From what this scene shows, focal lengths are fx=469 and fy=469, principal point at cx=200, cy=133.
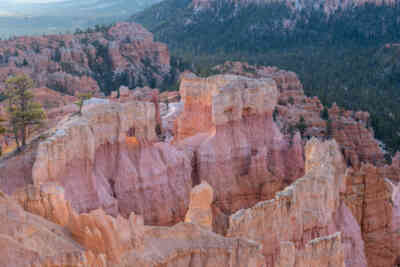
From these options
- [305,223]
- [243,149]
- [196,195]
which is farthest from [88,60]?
[305,223]

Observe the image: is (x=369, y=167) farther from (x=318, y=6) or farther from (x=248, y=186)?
(x=318, y=6)

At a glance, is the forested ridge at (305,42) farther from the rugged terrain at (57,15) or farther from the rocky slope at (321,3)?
the rugged terrain at (57,15)

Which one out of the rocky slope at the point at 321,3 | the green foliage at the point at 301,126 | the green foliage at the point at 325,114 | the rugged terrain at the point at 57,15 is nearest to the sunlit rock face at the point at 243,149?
the green foliage at the point at 301,126

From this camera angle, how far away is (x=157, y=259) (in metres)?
8.78

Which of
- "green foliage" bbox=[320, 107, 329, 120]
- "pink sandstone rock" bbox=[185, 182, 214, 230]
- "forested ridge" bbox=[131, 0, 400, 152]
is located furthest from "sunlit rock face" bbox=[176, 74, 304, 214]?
"forested ridge" bbox=[131, 0, 400, 152]

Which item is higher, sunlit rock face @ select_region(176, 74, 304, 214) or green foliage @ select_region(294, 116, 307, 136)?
sunlit rock face @ select_region(176, 74, 304, 214)

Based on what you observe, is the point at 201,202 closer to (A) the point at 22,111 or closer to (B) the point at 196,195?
(B) the point at 196,195

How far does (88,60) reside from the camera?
63.7 metres

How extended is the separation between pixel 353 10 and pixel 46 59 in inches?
3242

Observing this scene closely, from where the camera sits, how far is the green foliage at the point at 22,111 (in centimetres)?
2412

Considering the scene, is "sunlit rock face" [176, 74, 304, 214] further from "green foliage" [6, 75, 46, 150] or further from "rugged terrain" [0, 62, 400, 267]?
"green foliage" [6, 75, 46, 150]

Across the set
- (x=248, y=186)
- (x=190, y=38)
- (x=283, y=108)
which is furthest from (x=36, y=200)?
(x=190, y=38)

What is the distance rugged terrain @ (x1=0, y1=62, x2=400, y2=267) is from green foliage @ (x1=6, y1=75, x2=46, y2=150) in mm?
8644

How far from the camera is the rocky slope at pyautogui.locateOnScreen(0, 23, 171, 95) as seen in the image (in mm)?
53841
